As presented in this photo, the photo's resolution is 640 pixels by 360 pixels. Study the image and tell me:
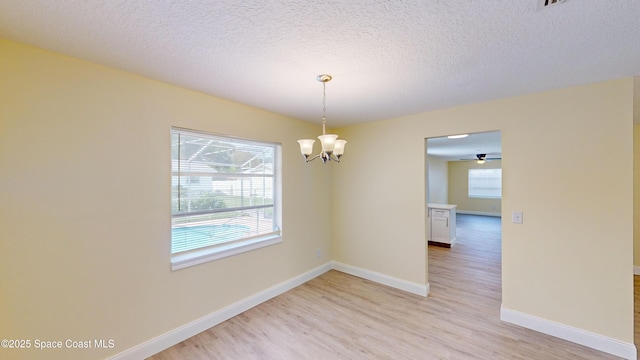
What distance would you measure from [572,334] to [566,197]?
1.32 meters

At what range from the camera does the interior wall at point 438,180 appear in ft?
30.4

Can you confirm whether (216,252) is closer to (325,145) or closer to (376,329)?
(325,145)

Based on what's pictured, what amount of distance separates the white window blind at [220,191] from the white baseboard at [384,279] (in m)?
1.45

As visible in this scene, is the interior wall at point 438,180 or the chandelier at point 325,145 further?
the interior wall at point 438,180

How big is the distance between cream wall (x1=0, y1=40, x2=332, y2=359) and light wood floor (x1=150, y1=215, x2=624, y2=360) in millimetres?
521

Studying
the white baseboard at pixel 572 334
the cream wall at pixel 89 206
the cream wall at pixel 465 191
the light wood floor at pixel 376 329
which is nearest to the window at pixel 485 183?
the cream wall at pixel 465 191

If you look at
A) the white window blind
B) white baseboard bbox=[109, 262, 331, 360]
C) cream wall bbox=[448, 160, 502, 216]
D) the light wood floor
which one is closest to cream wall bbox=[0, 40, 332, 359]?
white baseboard bbox=[109, 262, 331, 360]

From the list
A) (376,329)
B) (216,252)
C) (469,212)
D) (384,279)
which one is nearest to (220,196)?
(216,252)

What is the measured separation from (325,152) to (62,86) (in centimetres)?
202

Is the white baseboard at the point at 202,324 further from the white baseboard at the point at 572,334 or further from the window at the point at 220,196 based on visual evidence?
the white baseboard at the point at 572,334

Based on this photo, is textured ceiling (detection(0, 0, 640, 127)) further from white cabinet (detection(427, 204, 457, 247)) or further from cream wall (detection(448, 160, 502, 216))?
cream wall (detection(448, 160, 502, 216))

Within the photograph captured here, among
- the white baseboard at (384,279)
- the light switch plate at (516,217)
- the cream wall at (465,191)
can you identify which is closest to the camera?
the light switch plate at (516,217)

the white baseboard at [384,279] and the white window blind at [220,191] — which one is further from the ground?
the white window blind at [220,191]

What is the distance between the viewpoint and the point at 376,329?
2.55 meters
